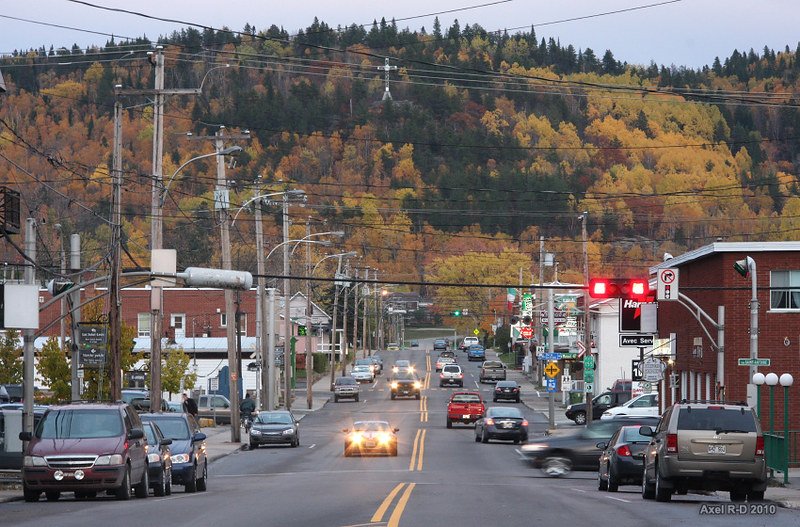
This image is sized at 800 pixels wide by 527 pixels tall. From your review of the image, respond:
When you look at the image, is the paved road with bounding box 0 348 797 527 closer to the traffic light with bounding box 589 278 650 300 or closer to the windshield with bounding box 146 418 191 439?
the windshield with bounding box 146 418 191 439

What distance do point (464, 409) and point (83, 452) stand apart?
40970 mm

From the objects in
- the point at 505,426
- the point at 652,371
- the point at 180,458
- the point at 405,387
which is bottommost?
the point at 405,387

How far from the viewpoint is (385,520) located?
62.0 feet

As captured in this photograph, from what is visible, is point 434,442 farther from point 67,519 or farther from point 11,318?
point 67,519

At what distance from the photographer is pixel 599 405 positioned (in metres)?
67.4

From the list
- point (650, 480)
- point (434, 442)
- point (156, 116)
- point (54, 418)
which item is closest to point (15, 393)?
point (434, 442)

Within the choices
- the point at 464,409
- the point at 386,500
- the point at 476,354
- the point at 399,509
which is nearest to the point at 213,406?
the point at 464,409

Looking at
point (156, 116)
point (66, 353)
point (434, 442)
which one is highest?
point (156, 116)

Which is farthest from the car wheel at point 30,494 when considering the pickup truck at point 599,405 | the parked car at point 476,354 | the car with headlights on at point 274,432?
the parked car at point 476,354

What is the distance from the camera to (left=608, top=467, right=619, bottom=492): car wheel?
94.8ft

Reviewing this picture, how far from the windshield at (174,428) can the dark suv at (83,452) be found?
407 centimetres

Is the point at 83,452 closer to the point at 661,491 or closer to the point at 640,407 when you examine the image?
the point at 661,491

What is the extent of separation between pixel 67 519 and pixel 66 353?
33979 mm

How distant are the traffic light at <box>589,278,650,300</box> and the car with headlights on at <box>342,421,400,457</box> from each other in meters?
10.4
